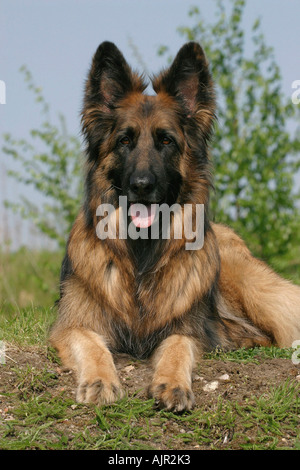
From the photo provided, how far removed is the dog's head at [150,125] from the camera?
4570 mm

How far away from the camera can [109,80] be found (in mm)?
4852

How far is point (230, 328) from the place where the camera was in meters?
5.36

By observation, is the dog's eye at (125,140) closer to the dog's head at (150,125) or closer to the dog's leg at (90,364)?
the dog's head at (150,125)

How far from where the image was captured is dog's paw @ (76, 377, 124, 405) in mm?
3756

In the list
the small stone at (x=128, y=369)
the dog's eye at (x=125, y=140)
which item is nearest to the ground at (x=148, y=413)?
the small stone at (x=128, y=369)

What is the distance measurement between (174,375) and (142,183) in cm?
143

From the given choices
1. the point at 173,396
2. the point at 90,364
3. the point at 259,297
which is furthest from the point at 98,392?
the point at 259,297

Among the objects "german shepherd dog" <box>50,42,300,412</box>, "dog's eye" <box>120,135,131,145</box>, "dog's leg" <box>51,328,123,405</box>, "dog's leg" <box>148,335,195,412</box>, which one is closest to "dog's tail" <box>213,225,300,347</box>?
"german shepherd dog" <box>50,42,300,412</box>

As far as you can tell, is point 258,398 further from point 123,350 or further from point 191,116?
point 191,116

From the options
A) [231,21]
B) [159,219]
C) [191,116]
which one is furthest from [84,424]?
[231,21]

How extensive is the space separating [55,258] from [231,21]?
525cm

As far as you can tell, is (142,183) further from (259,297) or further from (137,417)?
(259,297)

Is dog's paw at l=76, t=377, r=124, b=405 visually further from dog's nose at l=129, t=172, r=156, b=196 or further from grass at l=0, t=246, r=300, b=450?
dog's nose at l=129, t=172, r=156, b=196

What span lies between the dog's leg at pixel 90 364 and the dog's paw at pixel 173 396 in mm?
266
